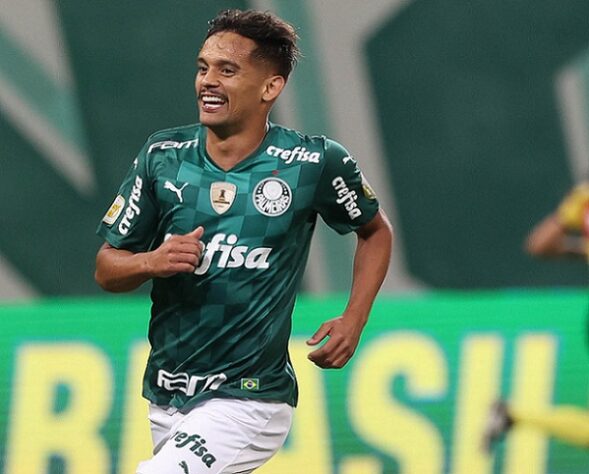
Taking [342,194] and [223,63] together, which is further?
[342,194]

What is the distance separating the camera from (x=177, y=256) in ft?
11.8

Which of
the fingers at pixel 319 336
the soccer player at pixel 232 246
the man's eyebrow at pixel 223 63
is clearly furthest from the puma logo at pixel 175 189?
the fingers at pixel 319 336

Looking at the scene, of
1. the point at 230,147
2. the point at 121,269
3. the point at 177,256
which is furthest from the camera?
the point at 230,147

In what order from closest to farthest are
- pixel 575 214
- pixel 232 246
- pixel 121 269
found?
pixel 121 269 < pixel 232 246 < pixel 575 214

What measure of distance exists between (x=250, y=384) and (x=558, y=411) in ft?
8.45

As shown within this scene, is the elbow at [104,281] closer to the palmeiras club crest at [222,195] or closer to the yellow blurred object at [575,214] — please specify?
the palmeiras club crest at [222,195]

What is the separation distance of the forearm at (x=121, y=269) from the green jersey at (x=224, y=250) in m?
0.07

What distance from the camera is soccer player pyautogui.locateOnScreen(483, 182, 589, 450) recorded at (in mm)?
5547

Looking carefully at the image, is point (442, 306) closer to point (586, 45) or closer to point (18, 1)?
point (586, 45)

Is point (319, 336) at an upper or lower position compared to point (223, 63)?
lower

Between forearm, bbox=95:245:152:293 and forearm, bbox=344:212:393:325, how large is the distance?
705mm

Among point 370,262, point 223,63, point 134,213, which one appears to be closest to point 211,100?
point 223,63

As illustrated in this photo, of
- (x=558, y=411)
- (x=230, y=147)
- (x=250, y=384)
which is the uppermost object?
(x=230, y=147)

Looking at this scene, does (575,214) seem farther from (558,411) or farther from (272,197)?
(272,197)
